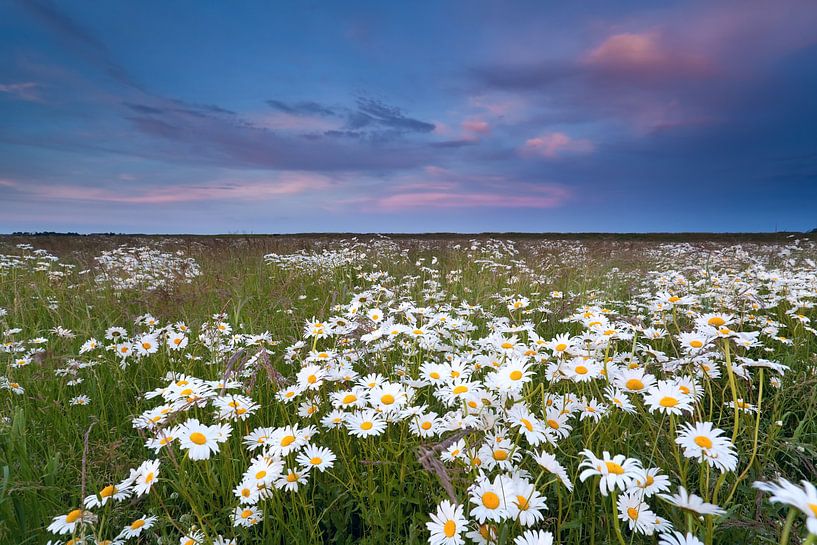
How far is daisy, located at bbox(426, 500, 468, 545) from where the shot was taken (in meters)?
1.32

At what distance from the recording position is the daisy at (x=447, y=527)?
132 cm

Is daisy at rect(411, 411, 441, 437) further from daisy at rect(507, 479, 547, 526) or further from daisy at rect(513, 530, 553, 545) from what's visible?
daisy at rect(513, 530, 553, 545)

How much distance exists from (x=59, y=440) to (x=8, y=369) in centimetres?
81

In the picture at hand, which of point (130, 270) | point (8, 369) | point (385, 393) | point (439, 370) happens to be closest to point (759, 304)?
point (439, 370)

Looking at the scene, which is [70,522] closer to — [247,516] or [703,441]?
[247,516]

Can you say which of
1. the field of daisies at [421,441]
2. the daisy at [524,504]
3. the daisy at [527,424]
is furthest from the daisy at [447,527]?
the daisy at [527,424]

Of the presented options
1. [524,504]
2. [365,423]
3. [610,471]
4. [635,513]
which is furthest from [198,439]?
[635,513]

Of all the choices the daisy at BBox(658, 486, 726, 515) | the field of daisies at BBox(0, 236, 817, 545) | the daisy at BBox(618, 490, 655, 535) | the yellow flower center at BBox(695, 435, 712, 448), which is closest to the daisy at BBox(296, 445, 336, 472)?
the field of daisies at BBox(0, 236, 817, 545)

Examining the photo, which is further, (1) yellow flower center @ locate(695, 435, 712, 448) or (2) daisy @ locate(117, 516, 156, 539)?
(2) daisy @ locate(117, 516, 156, 539)

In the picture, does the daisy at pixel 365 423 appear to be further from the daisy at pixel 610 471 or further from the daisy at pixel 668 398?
the daisy at pixel 668 398

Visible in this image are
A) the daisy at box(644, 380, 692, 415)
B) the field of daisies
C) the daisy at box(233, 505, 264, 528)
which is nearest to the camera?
the field of daisies

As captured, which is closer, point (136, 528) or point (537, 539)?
point (537, 539)

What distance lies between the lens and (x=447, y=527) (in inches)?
54.0

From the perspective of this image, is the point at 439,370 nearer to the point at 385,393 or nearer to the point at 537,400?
the point at 385,393
